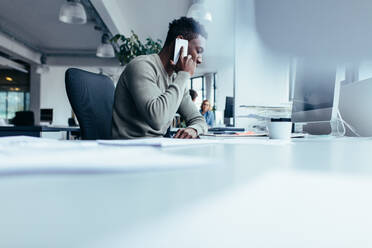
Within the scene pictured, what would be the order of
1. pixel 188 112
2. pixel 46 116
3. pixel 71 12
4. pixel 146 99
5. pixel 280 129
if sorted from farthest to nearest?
pixel 46 116
pixel 71 12
pixel 188 112
pixel 146 99
pixel 280 129

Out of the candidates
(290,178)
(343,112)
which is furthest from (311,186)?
(343,112)

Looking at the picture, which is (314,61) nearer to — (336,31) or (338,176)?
(336,31)

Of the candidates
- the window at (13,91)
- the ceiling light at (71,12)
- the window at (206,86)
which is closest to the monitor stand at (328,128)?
the ceiling light at (71,12)

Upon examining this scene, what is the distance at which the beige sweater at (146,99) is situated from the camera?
1.27 m

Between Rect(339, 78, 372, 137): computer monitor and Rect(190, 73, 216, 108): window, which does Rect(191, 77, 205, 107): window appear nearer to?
Rect(190, 73, 216, 108): window

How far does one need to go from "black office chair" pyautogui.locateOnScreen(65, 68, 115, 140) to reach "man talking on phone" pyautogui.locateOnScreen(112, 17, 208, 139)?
10 centimetres

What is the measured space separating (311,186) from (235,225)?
0.09 meters

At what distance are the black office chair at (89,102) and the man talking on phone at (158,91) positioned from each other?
102mm

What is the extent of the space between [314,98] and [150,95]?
32.9 inches

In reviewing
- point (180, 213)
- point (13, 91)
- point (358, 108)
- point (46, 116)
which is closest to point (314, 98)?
point (358, 108)

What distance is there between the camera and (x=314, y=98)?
146 cm

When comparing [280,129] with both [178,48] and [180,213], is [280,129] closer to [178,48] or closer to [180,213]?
[178,48]

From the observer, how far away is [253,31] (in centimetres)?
58

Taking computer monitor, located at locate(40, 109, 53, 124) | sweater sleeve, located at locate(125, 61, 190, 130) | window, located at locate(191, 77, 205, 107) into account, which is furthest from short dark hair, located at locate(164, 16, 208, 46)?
window, located at locate(191, 77, 205, 107)
